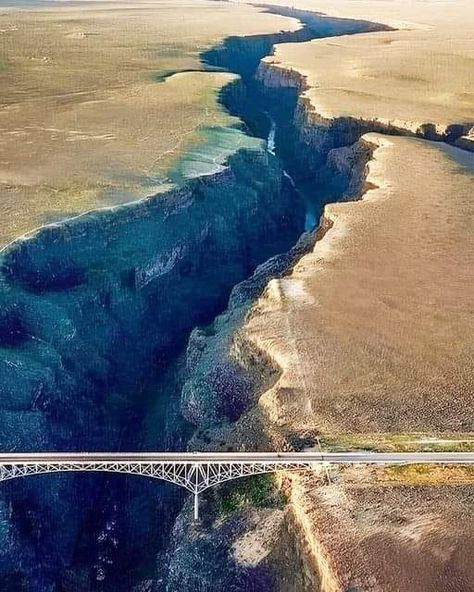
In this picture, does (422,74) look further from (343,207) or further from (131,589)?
(131,589)

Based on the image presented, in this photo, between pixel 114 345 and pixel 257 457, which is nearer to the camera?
pixel 257 457

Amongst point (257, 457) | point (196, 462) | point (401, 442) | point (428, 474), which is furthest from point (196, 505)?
point (428, 474)

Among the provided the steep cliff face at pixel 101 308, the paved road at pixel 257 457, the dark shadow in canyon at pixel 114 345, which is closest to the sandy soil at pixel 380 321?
the paved road at pixel 257 457

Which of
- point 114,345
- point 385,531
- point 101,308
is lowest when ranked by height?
point 114,345

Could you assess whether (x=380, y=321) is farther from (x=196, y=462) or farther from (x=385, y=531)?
(x=196, y=462)

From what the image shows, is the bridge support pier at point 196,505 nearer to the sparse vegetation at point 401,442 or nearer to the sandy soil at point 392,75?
the sparse vegetation at point 401,442

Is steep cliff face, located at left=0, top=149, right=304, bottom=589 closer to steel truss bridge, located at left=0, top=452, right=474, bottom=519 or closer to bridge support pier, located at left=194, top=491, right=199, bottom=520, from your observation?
steel truss bridge, located at left=0, top=452, right=474, bottom=519

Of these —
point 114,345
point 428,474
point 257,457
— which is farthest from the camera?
point 114,345
